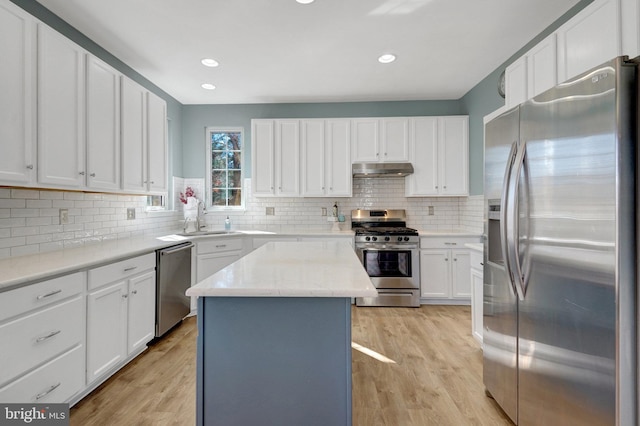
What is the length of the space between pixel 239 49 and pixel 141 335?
8.72ft

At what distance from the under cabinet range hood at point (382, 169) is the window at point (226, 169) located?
172 centimetres

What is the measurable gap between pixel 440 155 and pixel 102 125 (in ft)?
12.0

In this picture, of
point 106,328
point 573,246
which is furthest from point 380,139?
point 106,328

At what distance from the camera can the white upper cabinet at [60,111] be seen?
1.88 meters

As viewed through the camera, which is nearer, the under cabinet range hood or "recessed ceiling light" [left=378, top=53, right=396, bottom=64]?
"recessed ceiling light" [left=378, top=53, right=396, bottom=64]

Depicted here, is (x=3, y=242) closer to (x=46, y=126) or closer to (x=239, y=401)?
(x=46, y=126)

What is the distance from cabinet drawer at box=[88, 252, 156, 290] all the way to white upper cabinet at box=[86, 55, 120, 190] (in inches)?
24.5

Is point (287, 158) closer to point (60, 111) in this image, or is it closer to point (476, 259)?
point (60, 111)

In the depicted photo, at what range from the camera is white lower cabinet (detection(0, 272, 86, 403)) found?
4.69 ft

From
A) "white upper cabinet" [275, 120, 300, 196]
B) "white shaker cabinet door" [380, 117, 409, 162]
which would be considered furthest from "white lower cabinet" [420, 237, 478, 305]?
"white upper cabinet" [275, 120, 300, 196]

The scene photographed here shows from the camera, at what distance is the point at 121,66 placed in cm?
315

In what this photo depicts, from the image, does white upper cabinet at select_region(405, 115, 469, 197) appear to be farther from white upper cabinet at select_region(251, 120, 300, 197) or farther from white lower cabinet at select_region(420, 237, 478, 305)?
white upper cabinet at select_region(251, 120, 300, 197)

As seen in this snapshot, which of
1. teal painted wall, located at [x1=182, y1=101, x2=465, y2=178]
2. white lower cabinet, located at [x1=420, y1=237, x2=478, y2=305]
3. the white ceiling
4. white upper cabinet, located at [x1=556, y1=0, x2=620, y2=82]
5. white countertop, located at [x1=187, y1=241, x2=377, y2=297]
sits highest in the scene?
the white ceiling

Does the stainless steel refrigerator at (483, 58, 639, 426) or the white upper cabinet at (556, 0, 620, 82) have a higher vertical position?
the white upper cabinet at (556, 0, 620, 82)
